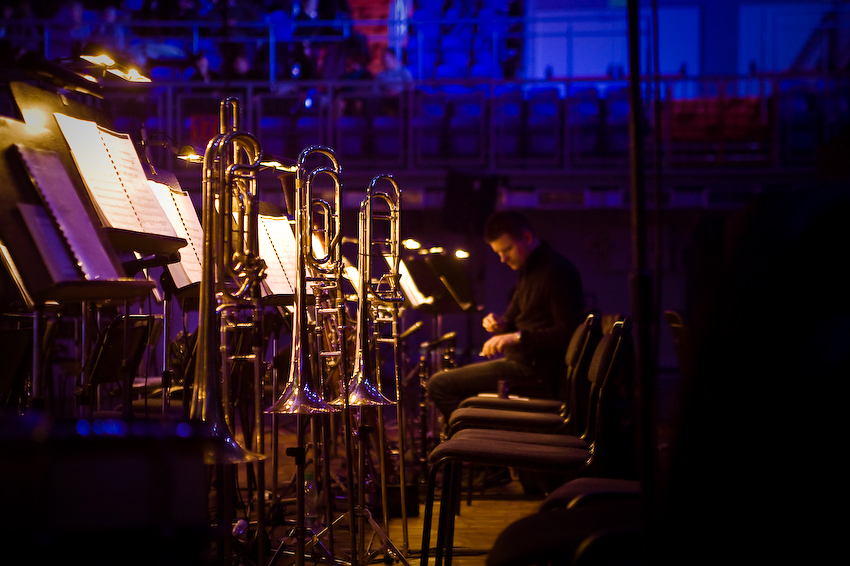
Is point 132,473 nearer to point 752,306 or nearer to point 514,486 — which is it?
point 752,306

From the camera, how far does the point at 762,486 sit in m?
1.00

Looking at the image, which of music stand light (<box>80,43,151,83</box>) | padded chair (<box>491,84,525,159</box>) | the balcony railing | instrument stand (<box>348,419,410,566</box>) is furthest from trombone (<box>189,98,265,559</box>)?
padded chair (<box>491,84,525,159</box>)

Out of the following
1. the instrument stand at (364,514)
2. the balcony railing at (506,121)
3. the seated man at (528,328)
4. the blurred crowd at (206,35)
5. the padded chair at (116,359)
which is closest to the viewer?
the instrument stand at (364,514)

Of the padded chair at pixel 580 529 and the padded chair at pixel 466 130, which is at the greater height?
the padded chair at pixel 466 130

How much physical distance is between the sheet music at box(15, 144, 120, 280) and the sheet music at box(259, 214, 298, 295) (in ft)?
3.74

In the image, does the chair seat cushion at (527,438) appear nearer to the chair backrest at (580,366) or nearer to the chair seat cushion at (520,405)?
the chair backrest at (580,366)

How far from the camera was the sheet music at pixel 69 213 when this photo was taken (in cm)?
148

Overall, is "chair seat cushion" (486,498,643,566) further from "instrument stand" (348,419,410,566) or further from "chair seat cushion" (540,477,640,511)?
"instrument stand" (348,419,410,566)

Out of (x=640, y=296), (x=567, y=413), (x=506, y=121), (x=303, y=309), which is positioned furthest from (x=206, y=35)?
(x=640, y=296)

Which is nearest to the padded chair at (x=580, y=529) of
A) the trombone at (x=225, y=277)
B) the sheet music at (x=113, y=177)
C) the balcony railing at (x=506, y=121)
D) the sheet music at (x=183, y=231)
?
the trombone at (x=225, y=277)

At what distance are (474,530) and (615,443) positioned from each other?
0.86 meters

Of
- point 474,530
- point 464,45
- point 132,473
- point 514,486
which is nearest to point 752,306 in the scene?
point 132,473

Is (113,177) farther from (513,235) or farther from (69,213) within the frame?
(513,235)

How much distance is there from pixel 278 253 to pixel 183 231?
1.52 feet
